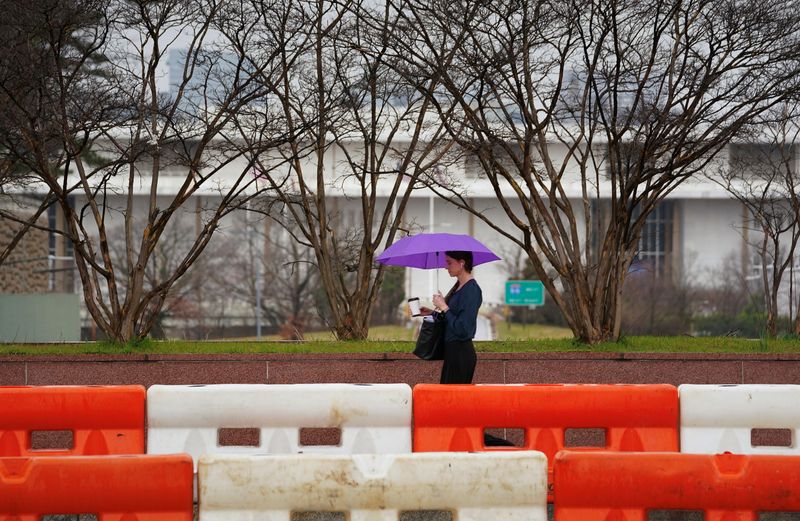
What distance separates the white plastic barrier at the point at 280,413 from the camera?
943 centimetres

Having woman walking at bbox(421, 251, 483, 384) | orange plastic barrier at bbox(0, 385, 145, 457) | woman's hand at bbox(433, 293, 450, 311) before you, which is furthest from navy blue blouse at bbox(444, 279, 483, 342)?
orange plastic barrier at bbox(0, 385, 145, 457)

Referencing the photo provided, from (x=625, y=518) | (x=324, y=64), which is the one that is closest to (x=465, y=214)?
(x=324, y=64)

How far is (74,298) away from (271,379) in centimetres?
2177

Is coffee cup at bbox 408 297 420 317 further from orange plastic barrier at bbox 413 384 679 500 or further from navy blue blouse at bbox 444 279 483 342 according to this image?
orange plastic barrier at bbox 413 384 679 500

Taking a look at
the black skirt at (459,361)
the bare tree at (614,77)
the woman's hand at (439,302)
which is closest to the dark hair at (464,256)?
the woman's hand at (439,302)

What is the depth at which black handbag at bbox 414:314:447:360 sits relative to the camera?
9891mm

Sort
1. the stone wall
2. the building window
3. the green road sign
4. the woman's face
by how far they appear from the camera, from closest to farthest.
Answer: the woman's face, the stone wall, the green road sign, the building window

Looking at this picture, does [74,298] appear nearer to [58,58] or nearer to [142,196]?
[58,58]

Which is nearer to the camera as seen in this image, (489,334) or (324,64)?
(324,64)

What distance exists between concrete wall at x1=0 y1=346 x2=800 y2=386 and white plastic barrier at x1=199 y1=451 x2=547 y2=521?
6.64 metres

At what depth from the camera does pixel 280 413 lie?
378 inches

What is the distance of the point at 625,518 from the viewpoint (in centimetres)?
654

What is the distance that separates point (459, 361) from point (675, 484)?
3.65 meters

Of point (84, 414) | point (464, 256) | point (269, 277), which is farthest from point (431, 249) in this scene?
point (269, 277)
